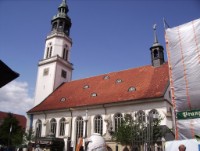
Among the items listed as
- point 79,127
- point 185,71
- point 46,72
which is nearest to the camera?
point 185,71

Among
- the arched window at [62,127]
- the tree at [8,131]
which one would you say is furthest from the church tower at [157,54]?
the tree at [8,131]

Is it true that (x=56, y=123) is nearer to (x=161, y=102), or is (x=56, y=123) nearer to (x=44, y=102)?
(x=44, y=102)

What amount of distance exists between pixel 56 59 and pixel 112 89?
11.3 metres

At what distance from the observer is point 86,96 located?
1176 inches

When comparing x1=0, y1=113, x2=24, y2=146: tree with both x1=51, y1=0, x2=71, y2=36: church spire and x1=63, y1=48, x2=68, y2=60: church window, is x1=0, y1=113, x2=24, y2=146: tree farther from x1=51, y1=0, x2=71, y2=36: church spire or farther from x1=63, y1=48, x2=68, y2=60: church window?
x1=51, y1=0, x2=71, y2=36: church spire

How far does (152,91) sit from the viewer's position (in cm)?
2420

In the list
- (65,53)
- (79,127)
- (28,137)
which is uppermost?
(65,53)

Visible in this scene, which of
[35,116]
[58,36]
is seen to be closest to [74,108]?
[35,116]

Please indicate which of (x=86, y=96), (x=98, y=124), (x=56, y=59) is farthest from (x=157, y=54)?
(x=56, y=59)

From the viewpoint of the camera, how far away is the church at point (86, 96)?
23969 mm

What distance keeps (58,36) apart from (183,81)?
2796 centimetres

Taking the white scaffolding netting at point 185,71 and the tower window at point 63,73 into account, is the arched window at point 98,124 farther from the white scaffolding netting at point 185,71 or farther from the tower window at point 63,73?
the white scaffolding netting at point 185,71

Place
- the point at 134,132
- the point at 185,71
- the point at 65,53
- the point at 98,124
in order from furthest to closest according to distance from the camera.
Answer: the point at 65,53 → the point at 98,124 → the point at 134,132 → the point at 185,71

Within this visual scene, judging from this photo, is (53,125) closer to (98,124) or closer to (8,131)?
(98,124)
